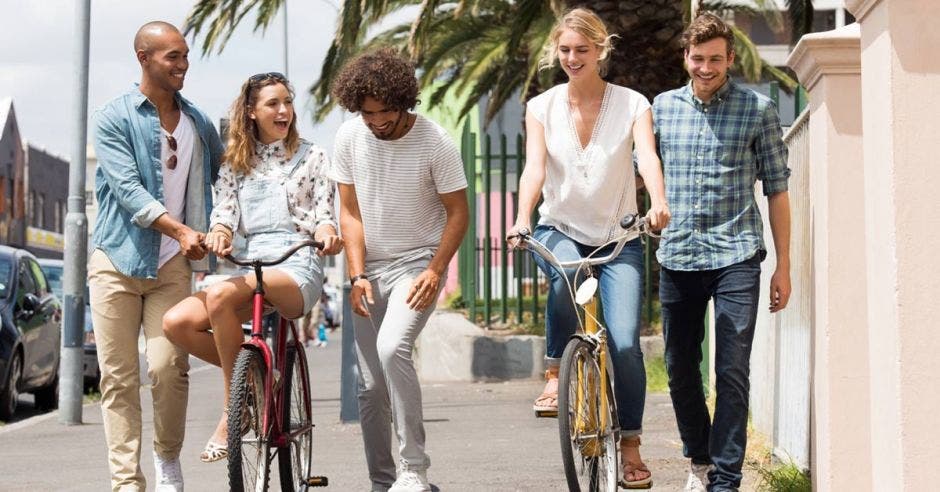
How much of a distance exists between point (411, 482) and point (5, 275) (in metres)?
9.38

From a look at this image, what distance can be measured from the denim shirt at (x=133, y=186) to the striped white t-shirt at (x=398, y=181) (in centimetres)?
62

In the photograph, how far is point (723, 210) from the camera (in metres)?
6.47

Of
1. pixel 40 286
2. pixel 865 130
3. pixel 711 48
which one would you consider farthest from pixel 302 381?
pixel 40 286

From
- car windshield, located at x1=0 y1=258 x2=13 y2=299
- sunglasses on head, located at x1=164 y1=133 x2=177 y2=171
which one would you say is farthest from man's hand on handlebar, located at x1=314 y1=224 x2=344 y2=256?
car windshield, located at x1=0 y1=258 x2=13 y2=299

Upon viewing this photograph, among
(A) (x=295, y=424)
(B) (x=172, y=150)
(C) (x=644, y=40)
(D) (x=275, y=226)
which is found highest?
(C) (x=644, y=40)

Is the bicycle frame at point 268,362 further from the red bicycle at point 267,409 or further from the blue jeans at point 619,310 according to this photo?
the blue jeans at point 619,310

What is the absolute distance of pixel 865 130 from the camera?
4.84 m

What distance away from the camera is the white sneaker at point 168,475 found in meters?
6.60

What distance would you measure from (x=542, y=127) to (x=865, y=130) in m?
1.95

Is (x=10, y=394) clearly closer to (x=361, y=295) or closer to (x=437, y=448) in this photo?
(x=437, y=448)

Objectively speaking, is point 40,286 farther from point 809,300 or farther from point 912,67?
point 912,67

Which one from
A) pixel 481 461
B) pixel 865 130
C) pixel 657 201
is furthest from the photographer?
pixel 481 461

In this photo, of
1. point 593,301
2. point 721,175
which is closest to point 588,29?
point 721,175

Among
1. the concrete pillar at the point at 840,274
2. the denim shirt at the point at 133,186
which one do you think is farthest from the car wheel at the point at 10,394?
the concrete pillar at the point at 840,274
